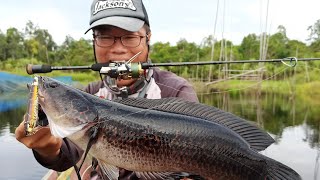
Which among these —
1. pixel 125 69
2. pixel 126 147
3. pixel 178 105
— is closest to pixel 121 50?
pixel 125 69

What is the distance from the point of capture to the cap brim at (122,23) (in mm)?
3098

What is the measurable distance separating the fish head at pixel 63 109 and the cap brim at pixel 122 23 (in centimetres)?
93

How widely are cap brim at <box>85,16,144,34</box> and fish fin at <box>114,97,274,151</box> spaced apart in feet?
2.71

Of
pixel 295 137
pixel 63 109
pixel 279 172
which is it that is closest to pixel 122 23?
pixel 63 109

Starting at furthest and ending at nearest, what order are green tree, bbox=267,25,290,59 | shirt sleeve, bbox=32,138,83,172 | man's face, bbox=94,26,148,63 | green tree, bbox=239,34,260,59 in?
green tree, bbox=239,34,260,59, green tree, bbox=267,25,290,59, man's face, bbox=94,26,148,63, shirt sleeve, bbox=32,138,83,172

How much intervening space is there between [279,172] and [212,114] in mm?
523

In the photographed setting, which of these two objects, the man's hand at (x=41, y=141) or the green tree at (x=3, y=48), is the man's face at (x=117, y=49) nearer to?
the man's hand at (x=41, y=141)

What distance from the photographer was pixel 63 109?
2.28m

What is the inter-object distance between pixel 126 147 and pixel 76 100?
1.32 ft

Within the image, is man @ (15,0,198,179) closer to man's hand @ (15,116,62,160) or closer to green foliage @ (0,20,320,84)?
man's hand @ (15,116,62,160)

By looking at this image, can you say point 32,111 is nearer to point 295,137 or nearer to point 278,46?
point 295,137

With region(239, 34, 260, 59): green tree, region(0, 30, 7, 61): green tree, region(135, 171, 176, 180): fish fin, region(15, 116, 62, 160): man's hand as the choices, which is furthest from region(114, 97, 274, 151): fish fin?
region(239, 34, 260, 59): green tree

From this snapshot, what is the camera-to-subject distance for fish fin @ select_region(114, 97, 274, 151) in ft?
8.07

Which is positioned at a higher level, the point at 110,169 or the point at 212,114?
the point at 212,114
